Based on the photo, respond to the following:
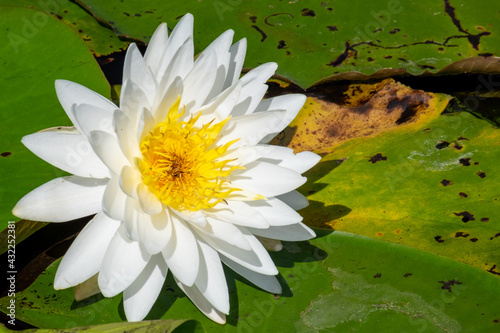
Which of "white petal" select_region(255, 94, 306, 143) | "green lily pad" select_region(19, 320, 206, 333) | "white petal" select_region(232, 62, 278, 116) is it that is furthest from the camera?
"white petal" select_region(255, 94, 306, 143)

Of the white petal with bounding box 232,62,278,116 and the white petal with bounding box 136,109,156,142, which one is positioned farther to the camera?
the white petal with bounding box 232,62,278,116

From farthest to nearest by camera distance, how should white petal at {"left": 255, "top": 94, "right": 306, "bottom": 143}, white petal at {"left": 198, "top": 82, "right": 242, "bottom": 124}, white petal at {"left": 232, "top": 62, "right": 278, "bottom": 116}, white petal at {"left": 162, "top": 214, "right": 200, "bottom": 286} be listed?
white petal at {"left": 255, "top": 94, "right": 306, "bottom": 143}, white petal at {"left": 232, "top": 62, "right": 278, "bottom": 116}, white petal at {"left": 198, "top": 82, "right": 242, "bottom": 124}, white petal at {"left": 162, "top": 214, "right": 200, "bottom": 286}

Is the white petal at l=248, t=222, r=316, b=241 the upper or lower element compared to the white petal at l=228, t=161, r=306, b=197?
lower

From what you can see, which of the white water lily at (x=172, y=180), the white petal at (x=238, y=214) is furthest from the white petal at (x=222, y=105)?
the white petal at (x=238, y=214)

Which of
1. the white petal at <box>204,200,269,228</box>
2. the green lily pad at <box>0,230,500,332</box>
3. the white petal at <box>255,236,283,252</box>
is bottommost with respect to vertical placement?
the green lily pad at <box>0,230,500,332</box>

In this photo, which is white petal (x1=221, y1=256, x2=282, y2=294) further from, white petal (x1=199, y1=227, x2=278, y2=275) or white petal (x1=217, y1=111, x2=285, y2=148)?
white petal (x1=217, y1=111, x2=285, y2=148)

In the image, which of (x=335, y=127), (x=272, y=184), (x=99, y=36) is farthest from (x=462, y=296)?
(x=99, y=36)

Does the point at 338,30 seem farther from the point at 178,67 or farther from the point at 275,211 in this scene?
the point at 275,211

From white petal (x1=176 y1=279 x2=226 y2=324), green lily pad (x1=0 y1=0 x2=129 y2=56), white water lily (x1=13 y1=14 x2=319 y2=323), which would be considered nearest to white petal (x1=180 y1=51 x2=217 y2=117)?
white water lily (x1=13 y1=14 x2=319 y2=323)
